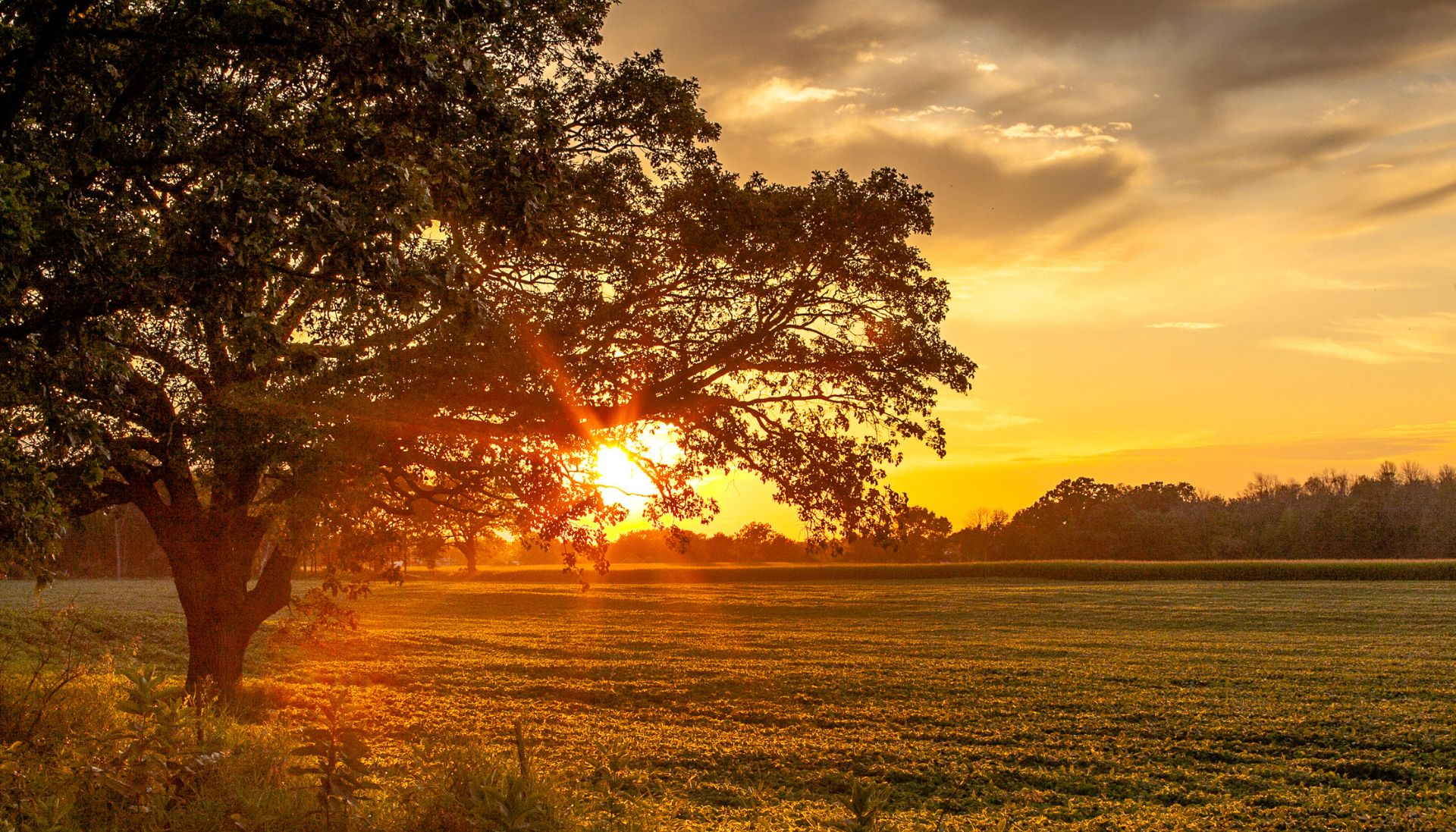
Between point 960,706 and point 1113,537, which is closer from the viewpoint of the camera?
point 960,706

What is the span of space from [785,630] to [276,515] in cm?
2487

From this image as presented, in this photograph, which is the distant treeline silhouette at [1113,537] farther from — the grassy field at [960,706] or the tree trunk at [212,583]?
the tree trunk at [212,583]

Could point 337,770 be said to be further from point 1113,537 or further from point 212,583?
point 1113,537

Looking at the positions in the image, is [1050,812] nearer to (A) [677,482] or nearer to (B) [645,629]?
(A) [677,482]

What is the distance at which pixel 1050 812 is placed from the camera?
11016 millimetres

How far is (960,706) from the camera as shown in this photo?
746 inches

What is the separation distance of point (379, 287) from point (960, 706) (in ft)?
47.8

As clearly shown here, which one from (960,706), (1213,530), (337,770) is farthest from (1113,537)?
(337,770)

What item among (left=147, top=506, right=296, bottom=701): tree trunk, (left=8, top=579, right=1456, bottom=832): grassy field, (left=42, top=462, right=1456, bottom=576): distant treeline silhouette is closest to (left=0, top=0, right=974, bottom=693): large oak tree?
(left=147, top=506, right=296, bottom=701): tree trunk

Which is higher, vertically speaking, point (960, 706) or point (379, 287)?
point (379, 287)

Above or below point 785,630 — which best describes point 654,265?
above

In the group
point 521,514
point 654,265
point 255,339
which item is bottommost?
point 521,514

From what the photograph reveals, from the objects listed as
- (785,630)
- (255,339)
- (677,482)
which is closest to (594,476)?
(677,482)

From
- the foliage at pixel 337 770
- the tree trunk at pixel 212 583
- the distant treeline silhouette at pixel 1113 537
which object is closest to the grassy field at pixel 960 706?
the foliage at pixel 337 770
